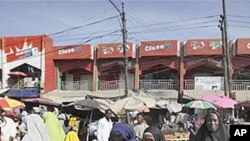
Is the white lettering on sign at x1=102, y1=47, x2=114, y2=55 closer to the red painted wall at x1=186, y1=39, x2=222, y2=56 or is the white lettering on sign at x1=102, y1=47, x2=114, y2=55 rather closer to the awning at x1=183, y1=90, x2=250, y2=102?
the red painted wall at x1=186, y1=39, x2=222, y2=56

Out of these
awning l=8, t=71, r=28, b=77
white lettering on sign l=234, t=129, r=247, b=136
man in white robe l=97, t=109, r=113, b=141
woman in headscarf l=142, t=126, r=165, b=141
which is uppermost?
awning l=8, t=71, r=28, b=77

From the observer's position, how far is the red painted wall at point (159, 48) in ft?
102

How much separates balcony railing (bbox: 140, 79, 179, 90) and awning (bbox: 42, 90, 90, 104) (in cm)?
376

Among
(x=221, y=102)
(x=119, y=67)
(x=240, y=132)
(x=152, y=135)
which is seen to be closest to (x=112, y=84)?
(x=119, y=67)

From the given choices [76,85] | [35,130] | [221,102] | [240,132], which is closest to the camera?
[240,132]

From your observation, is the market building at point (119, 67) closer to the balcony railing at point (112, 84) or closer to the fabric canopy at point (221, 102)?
the balcony railing at point (112, 84)

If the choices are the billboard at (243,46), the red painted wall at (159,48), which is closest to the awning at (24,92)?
the red painted wall at (159,48)

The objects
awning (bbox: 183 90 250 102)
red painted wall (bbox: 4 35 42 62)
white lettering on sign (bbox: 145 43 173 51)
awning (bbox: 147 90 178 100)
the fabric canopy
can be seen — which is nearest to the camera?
the fabric canopy

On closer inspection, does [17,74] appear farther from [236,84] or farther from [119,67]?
[236,84]

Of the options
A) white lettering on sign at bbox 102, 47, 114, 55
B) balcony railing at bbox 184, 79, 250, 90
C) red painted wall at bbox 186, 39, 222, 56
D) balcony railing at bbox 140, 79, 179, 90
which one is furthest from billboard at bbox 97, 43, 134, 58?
balcony railing at bbox 184, 79, 250, 90

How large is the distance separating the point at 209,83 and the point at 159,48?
4085mm

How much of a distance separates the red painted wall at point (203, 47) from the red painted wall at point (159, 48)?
943 millimetres

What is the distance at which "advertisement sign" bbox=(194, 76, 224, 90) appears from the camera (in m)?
29.7

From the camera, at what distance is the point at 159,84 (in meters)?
31.8
